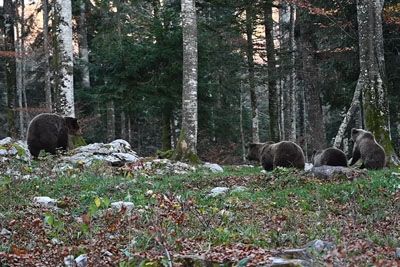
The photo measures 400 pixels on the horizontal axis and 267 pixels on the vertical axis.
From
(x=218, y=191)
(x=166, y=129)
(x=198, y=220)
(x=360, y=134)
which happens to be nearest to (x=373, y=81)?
(x=360, y=134)

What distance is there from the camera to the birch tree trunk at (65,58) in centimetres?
1762

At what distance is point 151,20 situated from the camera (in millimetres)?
26109

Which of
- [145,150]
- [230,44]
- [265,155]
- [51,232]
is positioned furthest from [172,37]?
[51,232]

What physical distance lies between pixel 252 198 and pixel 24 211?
380 cm

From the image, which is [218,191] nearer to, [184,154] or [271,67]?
[184,154]

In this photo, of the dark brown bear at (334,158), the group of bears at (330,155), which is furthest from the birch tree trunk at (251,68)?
the dark brown bear at (334,158)

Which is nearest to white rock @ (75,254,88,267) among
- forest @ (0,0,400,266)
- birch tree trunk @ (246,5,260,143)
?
forest @ (0,0,400,266)

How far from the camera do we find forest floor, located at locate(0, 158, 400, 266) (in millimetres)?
5039

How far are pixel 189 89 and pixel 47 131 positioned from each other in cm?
456

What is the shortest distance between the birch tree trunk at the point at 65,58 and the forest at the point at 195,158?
0.04 meters

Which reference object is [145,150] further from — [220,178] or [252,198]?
[252,198]

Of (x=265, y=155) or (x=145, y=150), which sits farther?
(x=145, y=150)

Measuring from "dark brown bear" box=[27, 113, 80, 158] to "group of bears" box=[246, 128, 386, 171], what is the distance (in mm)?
6230

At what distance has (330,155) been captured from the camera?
54.2 ft
